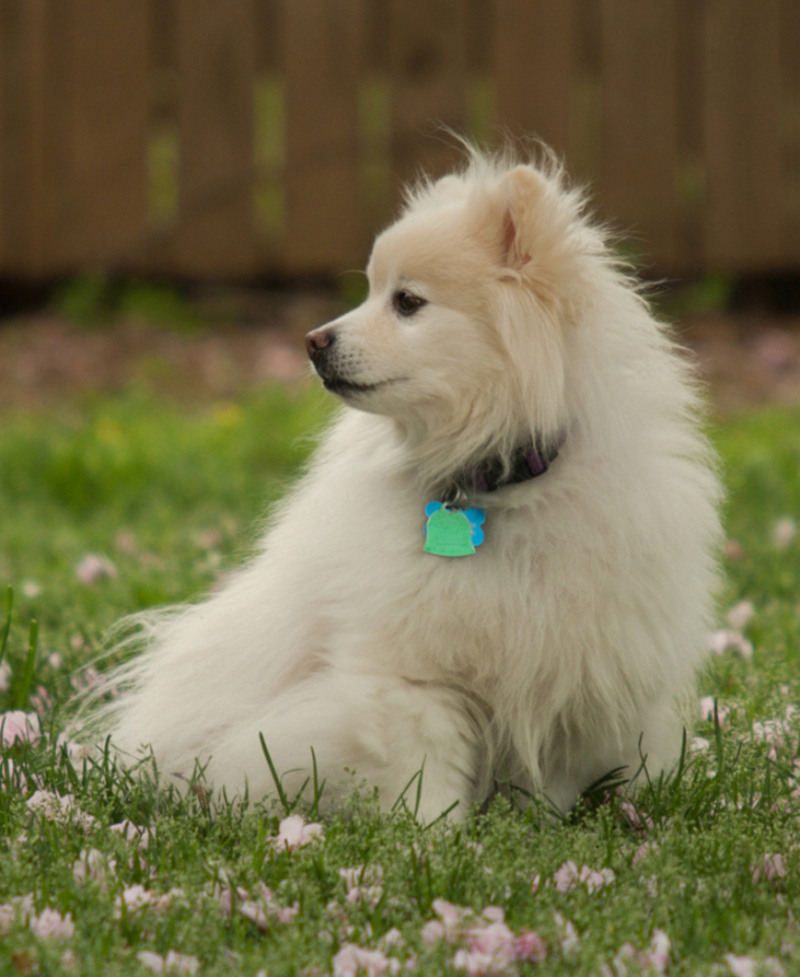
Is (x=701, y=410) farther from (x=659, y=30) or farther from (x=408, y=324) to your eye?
(x=659, y=30)

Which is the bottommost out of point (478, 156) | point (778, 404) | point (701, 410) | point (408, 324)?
point (778, 404)

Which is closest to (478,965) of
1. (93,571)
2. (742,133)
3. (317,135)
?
(93,571)

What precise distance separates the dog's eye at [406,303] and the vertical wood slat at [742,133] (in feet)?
21.4

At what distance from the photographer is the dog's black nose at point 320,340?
2.67m

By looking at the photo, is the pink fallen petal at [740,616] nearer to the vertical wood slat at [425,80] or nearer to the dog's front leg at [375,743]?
the dog's front leg at [375,743]

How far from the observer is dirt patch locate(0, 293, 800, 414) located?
25.4ft

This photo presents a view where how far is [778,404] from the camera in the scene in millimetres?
7375

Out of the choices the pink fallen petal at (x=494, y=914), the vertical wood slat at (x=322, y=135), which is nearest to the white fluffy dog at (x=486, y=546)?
the pink fallen petal at (x=494, y=914)

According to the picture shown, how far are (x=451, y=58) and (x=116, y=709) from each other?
21.0 ft

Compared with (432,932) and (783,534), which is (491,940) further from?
(783,534)

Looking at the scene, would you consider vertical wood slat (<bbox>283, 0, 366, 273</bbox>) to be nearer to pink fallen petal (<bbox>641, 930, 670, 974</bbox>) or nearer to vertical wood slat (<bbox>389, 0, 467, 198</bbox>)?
vertical wood slat (<bbox>389, 0, 467, 198</bbox>)

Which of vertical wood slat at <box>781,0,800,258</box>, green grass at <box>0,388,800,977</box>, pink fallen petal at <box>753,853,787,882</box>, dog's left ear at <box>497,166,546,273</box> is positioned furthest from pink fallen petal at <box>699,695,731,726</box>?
vertical wood slat at <box>781,0,800,258</box>

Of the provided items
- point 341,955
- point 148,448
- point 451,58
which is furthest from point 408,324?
point 451,58

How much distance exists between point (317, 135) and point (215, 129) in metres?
0.70
